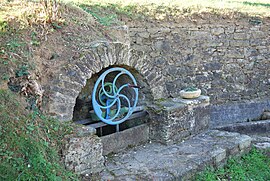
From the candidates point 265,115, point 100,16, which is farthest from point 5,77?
point 265,115

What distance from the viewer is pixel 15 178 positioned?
10.1 feet

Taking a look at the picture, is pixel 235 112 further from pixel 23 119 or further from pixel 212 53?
pixel 23 119

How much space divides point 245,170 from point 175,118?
1.36 meters

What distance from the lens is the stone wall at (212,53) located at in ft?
23.3

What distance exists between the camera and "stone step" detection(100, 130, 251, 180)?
425 cm

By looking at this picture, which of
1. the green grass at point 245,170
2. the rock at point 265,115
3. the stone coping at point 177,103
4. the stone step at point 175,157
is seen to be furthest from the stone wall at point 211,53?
the green grass at point 245,170

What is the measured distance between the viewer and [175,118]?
17.3 feet

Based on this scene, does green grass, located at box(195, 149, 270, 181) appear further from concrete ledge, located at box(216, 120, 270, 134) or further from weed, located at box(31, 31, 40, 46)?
weed, located at box(31, 31, 40, 46)

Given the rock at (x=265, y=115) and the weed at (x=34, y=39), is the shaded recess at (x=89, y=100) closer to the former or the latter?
the weed at (x=34, y=39)

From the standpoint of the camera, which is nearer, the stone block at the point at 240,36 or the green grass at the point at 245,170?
the green grass at the point at 245,170

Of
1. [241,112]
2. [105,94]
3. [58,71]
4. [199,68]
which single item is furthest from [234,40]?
[58,71]

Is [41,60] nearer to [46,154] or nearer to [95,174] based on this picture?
[46,154]

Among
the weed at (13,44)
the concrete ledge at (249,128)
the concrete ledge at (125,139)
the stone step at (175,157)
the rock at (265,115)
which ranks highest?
the weed at (13,44)

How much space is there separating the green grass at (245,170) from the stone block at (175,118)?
2.77 ft
